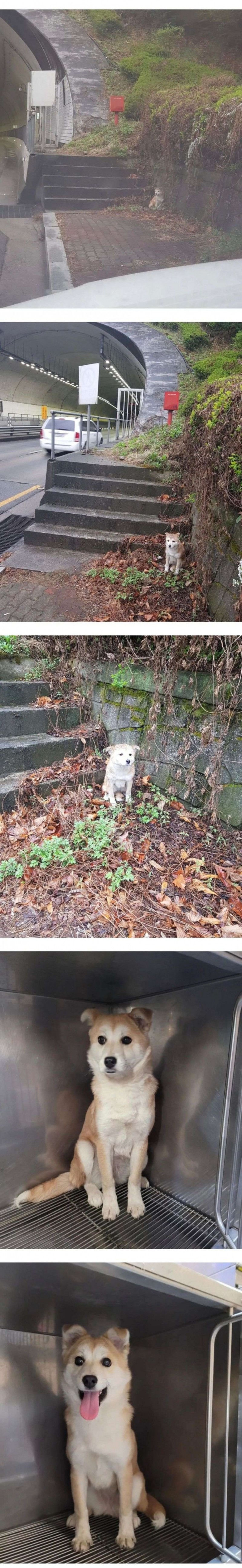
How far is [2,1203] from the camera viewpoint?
2090 mm

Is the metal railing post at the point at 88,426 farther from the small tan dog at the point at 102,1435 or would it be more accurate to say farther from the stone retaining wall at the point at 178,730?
the small tan dog at the point at 102,1435

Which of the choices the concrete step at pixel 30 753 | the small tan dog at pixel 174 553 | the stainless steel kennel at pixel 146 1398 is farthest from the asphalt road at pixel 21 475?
the stainless steel kennel at pixel 146 1398

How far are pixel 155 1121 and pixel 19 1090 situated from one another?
1.13 ft

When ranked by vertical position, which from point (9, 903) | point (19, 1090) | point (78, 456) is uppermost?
point (78, 456)

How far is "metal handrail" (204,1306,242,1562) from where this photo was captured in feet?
6.53

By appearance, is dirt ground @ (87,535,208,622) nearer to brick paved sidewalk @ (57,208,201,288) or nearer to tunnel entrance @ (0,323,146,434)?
tunnel entrance @ (0,323,146,434)

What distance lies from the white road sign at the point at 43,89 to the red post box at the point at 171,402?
24.8 inches

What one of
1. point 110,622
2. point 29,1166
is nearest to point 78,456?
point 110,622

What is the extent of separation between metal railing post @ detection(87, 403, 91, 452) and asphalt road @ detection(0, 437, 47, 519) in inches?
4.2

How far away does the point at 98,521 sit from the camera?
2090 millimetres

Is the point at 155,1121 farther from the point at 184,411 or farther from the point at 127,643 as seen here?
the point at 184,411

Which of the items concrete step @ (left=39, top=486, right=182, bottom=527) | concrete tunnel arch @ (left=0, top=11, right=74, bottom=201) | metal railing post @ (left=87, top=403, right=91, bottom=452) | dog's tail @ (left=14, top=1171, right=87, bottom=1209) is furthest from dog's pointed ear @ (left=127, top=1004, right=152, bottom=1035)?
concrete tunnel arch @ (left=0, top=11, right=74, bottom=201)

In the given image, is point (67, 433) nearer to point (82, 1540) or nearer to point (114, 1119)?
point (114, 1119)

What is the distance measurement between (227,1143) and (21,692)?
4.16 ft
